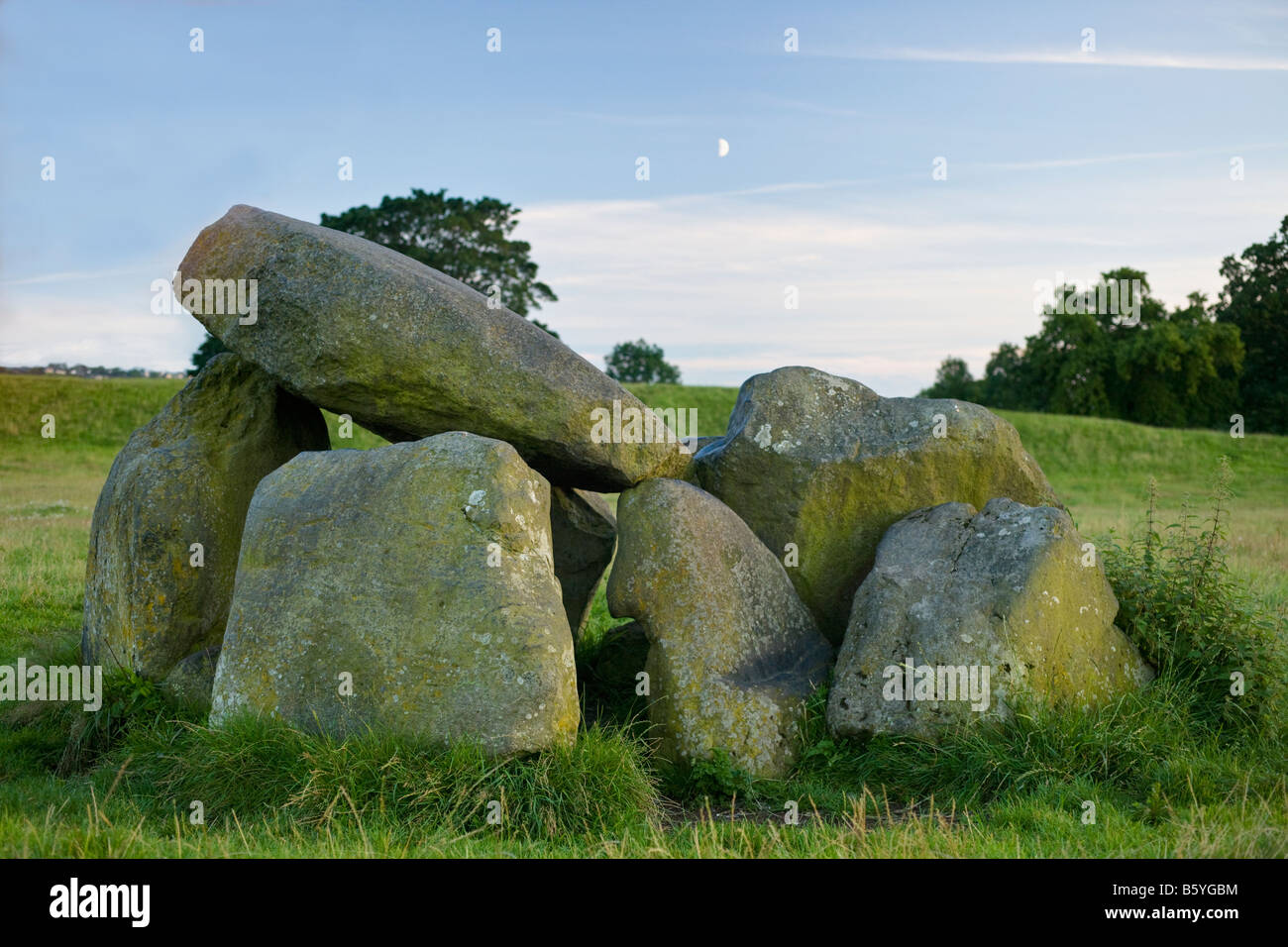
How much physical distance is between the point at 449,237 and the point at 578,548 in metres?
43.0

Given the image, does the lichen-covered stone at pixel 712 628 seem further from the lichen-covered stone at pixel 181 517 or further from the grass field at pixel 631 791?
the lichen-covered stone at pixel 181 517

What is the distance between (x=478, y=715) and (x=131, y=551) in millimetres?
4049

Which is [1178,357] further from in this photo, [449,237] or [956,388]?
[449,237]

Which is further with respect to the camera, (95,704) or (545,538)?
(95,704)

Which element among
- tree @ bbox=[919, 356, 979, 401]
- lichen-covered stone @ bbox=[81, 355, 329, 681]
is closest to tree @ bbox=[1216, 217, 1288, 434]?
tree @ bbox=[919, 356, 979, 401]

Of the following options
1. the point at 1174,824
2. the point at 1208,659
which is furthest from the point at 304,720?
the point at 1208,659

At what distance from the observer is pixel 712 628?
29.3ft

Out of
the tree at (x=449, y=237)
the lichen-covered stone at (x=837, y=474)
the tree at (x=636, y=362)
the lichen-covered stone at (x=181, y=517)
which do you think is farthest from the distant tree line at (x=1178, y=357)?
the lichen-covered stone at (x=181, y=517)

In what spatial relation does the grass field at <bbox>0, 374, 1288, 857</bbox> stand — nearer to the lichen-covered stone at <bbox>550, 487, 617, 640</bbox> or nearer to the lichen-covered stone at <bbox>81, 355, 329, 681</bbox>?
the lichen-covered stone at <bbox>81, 355, 329, 681</bbox>

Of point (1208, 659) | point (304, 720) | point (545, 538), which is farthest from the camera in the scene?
point (1208, 659)

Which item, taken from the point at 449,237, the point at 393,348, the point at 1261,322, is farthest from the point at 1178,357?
the point at 393,348

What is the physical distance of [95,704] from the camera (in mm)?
9141

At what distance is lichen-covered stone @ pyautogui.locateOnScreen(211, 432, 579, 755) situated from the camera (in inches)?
292
